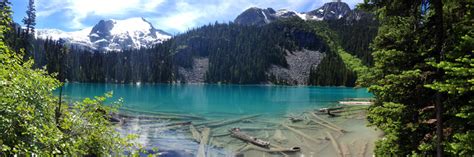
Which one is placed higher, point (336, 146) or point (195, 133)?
point (195, 133)

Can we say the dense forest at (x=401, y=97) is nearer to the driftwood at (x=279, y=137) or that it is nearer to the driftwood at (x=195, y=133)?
the driftwood at (x=279, y=137)

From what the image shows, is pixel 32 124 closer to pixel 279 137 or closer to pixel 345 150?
pixel 345 150

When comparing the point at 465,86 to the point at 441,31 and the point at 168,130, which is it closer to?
the point at 441,31

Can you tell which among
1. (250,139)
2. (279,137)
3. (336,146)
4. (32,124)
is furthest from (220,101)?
(32,124)

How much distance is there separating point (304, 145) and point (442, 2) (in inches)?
717

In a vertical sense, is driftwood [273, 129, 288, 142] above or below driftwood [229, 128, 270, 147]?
below

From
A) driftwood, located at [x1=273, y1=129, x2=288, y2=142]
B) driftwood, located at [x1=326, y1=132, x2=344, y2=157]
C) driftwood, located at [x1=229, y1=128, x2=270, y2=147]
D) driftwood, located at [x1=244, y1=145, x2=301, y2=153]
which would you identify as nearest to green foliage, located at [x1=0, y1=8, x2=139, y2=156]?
driftwood, located at [x1=244, y1=145, x2=301, y2=153]

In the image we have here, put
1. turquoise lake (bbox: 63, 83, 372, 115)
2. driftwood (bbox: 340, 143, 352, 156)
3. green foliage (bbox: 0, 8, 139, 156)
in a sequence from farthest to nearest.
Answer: turquoise lake (bbox: 63, 83, 372, 115)
driftwood (bbox: 340, 143, 352, 156)
green foliage (bbox: 0, 8, 139, 156)

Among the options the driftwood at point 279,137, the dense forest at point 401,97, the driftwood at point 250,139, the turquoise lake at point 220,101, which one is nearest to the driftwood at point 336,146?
the driftwood at point 279,137

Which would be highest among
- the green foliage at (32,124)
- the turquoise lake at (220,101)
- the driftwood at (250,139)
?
the green foliage at (32,124)

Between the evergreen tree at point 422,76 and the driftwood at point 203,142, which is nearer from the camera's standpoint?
the evergreen tree at point 422,76

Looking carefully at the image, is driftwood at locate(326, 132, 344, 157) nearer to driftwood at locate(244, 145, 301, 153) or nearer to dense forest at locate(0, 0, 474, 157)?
driftwood at locate(244, 145, 301, 153)

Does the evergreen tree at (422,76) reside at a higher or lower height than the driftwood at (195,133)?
higher

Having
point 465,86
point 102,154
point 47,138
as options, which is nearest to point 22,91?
point 47,138
